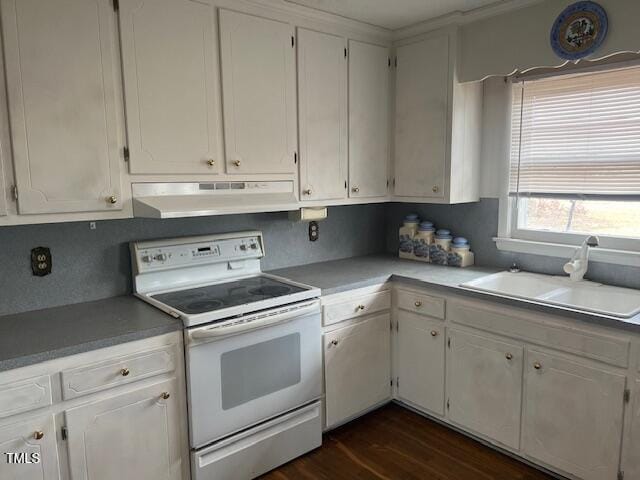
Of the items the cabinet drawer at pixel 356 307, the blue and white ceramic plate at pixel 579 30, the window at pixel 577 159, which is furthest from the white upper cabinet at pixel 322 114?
the blue and white ceramic plate at pixel 579 30

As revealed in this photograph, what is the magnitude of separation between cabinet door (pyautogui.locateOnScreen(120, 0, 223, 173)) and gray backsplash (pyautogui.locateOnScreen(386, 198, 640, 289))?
1.59 m

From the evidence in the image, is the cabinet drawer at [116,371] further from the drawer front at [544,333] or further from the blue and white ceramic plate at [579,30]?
the blue and white ceramic plate at [579,30]

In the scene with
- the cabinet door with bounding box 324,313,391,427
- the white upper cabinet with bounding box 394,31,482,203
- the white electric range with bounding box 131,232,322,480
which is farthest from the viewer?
the white upper cabinet with bounding box 394,31,482,203

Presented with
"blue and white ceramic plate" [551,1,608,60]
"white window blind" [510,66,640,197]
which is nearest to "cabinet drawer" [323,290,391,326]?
"white window blind" [510,66,640,197]

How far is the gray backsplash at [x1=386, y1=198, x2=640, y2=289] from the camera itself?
8.04ft

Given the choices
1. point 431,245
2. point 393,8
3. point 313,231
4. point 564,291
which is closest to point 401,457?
point 564,291

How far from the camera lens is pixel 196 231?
2.61 m

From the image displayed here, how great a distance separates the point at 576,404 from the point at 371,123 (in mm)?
1858

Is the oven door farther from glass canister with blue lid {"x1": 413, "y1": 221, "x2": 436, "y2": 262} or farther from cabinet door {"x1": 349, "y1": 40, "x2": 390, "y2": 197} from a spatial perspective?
glass canister with blue lid {"x1": 413, "y1": 221, "x2": 436, "y2": 262}

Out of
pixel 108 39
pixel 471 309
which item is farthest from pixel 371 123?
pixel 108 39

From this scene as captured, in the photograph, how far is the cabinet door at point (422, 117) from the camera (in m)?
2.78

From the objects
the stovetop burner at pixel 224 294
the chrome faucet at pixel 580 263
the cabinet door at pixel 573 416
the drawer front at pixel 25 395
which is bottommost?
the cabinet door at pixel 573 416

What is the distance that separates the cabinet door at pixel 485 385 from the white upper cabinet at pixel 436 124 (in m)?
0.87

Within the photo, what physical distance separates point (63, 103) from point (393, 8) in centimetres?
170
